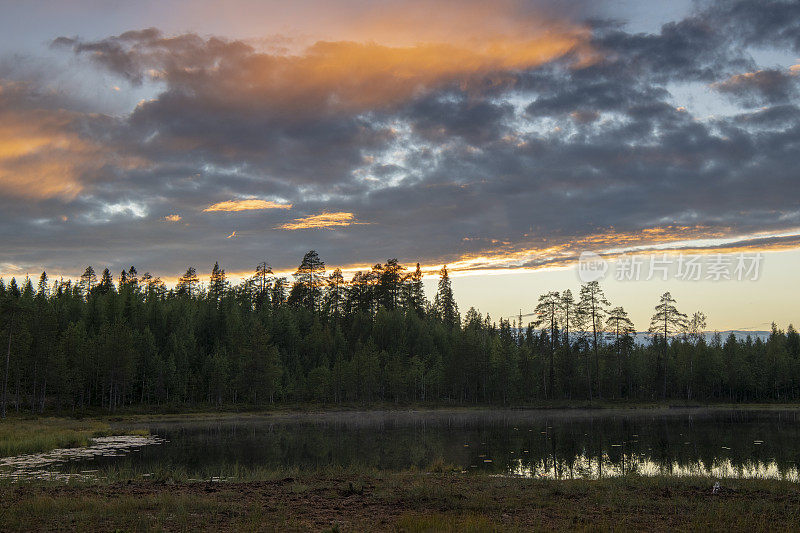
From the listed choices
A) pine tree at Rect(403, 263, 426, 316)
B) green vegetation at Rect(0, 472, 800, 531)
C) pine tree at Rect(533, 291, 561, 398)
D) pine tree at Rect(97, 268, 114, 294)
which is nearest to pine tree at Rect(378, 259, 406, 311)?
pine tree at Rect(403, 263, 426, 316)

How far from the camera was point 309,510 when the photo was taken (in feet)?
56.6

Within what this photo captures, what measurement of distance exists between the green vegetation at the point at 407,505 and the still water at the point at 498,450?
6316 mm

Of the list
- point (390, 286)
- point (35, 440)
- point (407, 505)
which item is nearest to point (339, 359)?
point (390, 286)

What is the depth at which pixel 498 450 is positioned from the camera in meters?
39.5

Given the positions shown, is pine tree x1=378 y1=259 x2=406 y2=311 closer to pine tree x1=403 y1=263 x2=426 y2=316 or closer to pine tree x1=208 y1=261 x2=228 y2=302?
pine tree x1=403 y1=263 x2=426 y2=316

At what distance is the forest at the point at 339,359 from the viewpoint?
86.6 meters

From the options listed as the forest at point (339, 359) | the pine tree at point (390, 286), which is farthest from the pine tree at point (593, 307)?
the pine tree at point (390, 286)

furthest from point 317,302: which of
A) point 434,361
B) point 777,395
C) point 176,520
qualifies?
point 176,520

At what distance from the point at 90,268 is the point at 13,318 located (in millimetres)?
135194

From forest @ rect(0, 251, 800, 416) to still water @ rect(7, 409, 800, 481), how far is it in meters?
33.0

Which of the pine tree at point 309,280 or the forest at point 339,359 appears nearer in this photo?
the forest at point 339,359

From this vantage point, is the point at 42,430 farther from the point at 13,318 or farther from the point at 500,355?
the point at 500,355

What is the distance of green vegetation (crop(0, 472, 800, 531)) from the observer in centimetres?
1502

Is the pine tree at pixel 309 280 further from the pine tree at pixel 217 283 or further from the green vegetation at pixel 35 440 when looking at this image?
the green vegetation at pixel 35 440
